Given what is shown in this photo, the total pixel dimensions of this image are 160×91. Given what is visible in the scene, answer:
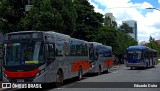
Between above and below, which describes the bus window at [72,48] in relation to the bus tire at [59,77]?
above

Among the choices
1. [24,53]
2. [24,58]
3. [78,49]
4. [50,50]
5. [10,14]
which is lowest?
[24,58]

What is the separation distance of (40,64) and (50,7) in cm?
1116

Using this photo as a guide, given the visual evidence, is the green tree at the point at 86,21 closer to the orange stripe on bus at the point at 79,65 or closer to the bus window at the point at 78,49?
the orange stripe on bus at the point at 79,65

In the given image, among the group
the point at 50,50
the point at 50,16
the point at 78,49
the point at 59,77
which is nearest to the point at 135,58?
the point at 50,16

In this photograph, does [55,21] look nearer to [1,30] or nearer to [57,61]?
[1,30]

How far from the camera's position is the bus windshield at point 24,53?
1680 cm

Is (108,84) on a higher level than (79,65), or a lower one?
lower

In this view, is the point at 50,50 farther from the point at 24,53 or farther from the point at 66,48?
the point at 66,48

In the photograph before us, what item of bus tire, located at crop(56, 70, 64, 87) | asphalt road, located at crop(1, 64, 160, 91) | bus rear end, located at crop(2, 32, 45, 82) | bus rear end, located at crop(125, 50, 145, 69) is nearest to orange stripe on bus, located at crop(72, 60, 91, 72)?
asphalt road, located at crop(1, 64, 160, 91)

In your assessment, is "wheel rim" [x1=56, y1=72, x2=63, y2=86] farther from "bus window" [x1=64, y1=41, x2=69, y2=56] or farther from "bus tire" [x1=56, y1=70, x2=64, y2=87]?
"bus window" [x1=64, y1=41, x2=69, y2=56]

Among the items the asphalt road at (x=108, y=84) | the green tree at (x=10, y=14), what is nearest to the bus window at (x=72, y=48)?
the asphalt road at (x=108, y=84)

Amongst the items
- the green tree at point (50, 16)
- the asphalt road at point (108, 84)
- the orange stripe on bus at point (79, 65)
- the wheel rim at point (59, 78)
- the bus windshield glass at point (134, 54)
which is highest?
the green tree at point (50, 16)

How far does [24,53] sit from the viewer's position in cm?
1691

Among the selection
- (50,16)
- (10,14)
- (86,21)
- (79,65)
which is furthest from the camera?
(86,21)
